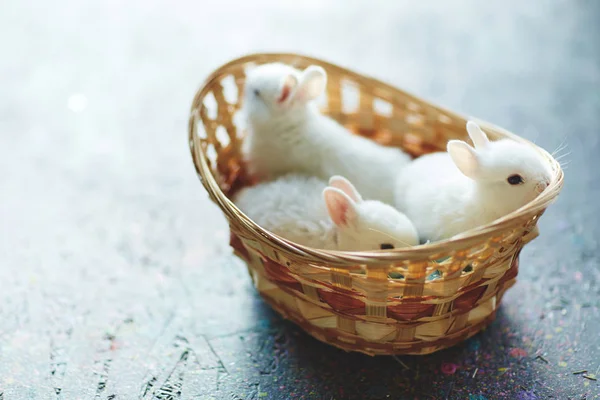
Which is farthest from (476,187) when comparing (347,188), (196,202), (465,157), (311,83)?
(196,202)

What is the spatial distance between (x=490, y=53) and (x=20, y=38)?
166 cm

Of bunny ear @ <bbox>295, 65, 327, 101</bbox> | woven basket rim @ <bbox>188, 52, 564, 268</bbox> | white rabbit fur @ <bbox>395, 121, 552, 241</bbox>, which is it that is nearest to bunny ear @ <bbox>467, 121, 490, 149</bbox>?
white rabbit fur @ <bbox>395, 121, 552, 241</bbox>

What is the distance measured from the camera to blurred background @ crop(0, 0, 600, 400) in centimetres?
114

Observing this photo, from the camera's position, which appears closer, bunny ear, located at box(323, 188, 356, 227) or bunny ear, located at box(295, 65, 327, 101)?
bunny ear, located at box(323, 188, 356, 227)

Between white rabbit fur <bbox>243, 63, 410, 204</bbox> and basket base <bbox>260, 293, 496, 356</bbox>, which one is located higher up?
white rabbit fur <bbox>243, 63, 410, 204</bbox>

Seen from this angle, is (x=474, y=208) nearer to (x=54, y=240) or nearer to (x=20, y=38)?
(x=54, y=240)

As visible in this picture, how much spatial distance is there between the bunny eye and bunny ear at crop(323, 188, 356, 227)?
264 mm

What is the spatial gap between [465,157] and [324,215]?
286mm

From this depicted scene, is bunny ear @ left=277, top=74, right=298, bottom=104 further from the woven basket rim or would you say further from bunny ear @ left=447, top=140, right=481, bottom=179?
bunny ear @ left=447, top=140, right=481, bottom=179

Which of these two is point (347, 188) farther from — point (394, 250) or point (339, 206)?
point (394, 250)

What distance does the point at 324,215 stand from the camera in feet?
3.95

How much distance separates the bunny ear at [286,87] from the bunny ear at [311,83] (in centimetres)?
2

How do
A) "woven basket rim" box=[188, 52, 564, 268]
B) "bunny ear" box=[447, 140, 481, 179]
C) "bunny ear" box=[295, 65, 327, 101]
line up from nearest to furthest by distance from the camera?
"woven basket rim" box=[188, 52, 564, 268] → "bunny ear" box=[447, 140, 481, 179] → "bunny ear" box=[295, 65, 327, 101]

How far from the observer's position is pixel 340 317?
1.06 metres
